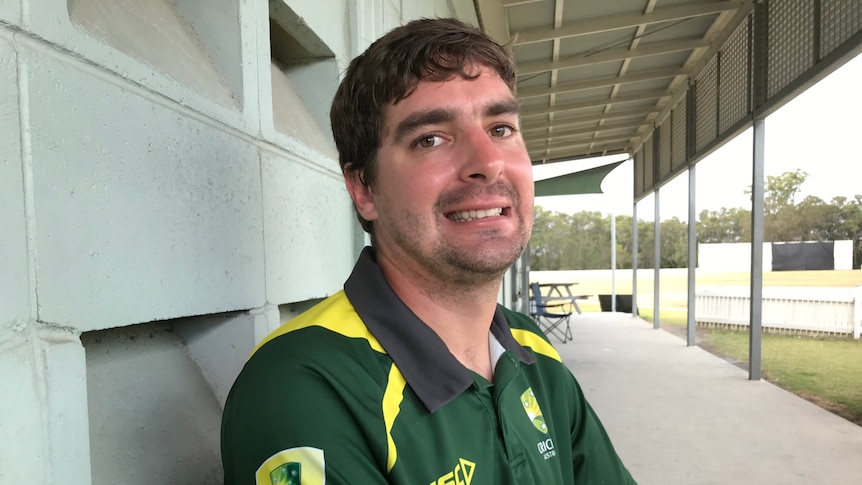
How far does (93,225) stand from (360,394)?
490 mm

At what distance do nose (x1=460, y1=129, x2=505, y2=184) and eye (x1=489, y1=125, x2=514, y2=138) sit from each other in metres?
0.09

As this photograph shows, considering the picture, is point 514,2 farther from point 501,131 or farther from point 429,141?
Result: point 429,141

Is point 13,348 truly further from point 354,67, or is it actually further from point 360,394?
point 354,67

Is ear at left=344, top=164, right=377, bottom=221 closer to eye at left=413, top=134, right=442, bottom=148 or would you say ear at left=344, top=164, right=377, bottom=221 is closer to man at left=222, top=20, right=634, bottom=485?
man at left=222, top=20, right=634, bottom=485

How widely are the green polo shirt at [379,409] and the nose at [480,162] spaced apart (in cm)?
30

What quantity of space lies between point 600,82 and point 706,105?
5.71 ft

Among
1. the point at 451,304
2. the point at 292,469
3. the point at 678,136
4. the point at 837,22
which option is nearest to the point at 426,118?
the point at 451,304

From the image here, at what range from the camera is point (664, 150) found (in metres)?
9.59

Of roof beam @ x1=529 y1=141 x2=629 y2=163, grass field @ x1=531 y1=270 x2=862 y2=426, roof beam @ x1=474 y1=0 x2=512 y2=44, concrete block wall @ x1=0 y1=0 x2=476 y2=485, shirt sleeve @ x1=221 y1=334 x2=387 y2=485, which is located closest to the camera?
concrete block wall @ x1=0 y1=0 x2=476 y2=485

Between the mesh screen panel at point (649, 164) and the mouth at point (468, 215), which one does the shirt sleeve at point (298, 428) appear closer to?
the mouth at point (468, 215)

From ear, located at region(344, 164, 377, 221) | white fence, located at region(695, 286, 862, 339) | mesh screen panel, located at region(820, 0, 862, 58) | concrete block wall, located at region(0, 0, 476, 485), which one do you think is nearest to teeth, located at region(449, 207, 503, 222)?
ear, located at region(344, 164, 377, 221)

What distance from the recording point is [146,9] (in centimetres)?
112

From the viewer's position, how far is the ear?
1.28 m

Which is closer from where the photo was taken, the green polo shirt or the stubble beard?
the green polo shirt
